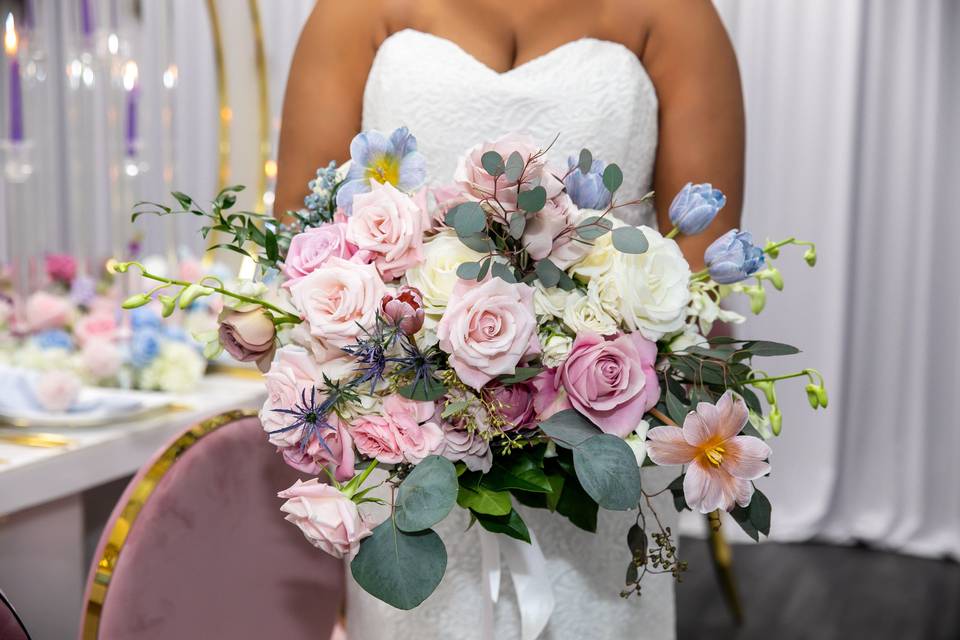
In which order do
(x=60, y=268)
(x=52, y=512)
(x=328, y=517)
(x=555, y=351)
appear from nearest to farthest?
1. (x=328, y=517)
2. (x=555, y=351)
3. (x=52, y=512)
4. (x=60, y=268)

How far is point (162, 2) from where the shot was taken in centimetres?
227

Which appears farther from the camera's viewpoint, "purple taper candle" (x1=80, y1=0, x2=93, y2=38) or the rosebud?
"purple taper candle" (x1=80, y1=0, x2=93, y2=38)

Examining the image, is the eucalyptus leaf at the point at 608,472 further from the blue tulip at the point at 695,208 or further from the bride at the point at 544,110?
the bride at the point at 544,110

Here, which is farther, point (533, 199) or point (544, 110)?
point (544, 110)

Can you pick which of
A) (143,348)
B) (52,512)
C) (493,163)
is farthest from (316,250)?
(143,348)

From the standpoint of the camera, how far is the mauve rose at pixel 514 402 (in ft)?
2.92

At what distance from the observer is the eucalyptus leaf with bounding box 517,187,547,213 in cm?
87

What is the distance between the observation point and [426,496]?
836 millimetres

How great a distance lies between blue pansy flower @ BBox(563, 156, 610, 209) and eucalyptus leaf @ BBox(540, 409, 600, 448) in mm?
216

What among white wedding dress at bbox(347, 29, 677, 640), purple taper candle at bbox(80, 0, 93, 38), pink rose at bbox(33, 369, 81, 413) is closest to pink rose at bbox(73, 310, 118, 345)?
pink rose at bbox(33, 369, 81, 413)

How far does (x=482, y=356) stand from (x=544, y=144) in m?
0.61

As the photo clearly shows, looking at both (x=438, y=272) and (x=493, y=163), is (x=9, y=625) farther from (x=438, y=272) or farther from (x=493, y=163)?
(x=493, y=163)

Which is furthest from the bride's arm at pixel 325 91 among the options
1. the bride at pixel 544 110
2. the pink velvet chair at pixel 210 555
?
the pink velvet chair at pixel 210 555

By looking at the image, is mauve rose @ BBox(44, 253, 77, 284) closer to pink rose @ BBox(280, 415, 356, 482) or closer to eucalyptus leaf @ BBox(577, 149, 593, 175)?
pink rose @ BBox(280, 415, 356, 482)
